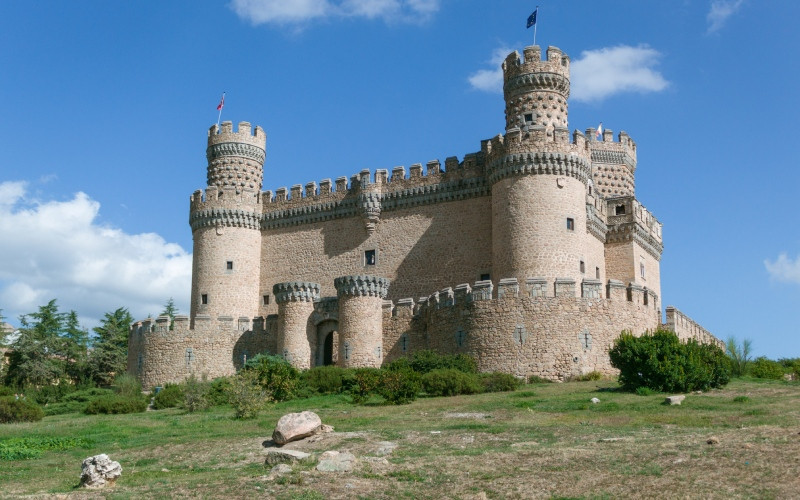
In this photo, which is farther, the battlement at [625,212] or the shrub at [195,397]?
the battlement at [625,212]

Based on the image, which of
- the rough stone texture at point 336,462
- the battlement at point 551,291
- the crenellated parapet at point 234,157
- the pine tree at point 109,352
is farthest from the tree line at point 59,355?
the rough stone texture at point 336,462

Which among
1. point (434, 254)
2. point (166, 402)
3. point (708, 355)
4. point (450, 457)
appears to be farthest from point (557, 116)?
point (450, 457)

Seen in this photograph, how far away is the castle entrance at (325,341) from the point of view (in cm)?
3728

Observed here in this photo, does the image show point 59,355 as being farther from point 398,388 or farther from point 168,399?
point 398,388

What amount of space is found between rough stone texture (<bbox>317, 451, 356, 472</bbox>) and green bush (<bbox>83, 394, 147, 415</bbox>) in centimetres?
1748

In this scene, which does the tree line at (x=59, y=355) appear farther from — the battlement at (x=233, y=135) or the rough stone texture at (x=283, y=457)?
the rough stone texture at (x=283, y=457)

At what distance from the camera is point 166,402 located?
3288cm

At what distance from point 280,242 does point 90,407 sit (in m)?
14.6

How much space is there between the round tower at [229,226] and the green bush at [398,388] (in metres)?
17.7

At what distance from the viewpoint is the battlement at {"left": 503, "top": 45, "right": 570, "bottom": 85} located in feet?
127

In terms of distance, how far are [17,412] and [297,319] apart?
11206 millimetres

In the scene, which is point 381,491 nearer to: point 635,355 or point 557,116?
point 635,355

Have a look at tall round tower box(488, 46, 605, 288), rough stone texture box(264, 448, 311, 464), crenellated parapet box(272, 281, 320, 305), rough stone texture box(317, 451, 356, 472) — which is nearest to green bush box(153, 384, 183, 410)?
crenellated parapet box(272, 281, 320, 305)

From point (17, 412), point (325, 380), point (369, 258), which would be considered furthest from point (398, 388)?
point (369, 258)
